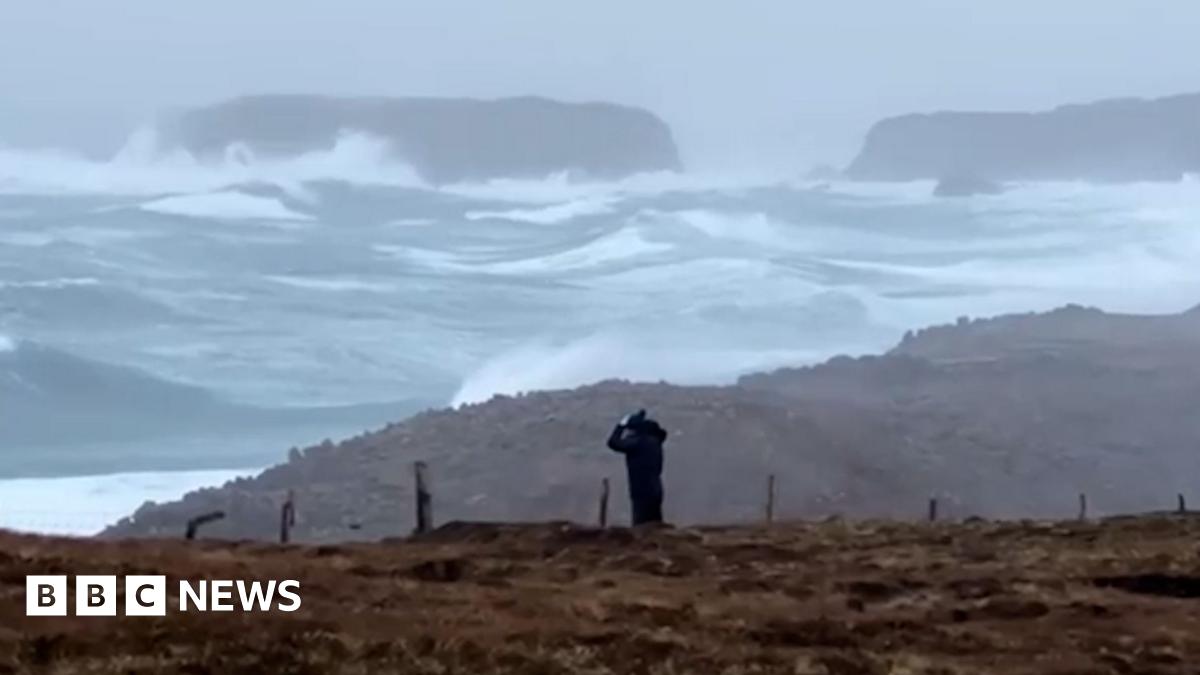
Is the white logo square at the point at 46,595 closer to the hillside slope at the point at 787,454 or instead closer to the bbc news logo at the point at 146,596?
the bbc news logo at the point at 146,596

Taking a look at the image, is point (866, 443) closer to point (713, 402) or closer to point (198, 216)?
point (713, 402)

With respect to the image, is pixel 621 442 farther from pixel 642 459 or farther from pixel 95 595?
pixel 95 595

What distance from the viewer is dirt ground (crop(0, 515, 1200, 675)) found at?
40.6ft

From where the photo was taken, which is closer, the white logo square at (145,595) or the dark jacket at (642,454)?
the white logo square at (145,595)

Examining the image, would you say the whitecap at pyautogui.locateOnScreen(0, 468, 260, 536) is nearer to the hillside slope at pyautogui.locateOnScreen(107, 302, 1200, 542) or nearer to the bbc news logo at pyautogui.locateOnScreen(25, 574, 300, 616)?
the hillside slope at pyautogui.locateOnScreen(107, 302, 1200, 542)

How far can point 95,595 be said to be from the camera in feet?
44.1

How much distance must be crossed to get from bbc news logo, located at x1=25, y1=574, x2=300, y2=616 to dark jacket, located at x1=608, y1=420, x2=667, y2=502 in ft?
26.0

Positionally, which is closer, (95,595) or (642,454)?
(95,595)

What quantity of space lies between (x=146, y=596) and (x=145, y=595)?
2 cm

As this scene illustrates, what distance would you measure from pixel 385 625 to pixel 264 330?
6463cm

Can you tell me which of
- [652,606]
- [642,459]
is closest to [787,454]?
[642,459]

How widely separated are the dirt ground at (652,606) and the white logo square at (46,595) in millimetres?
91

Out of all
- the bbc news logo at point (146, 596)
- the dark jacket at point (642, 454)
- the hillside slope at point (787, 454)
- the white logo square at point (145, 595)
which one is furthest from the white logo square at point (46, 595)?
the hillside slope at point (787, 454)

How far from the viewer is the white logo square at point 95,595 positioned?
1301cm
